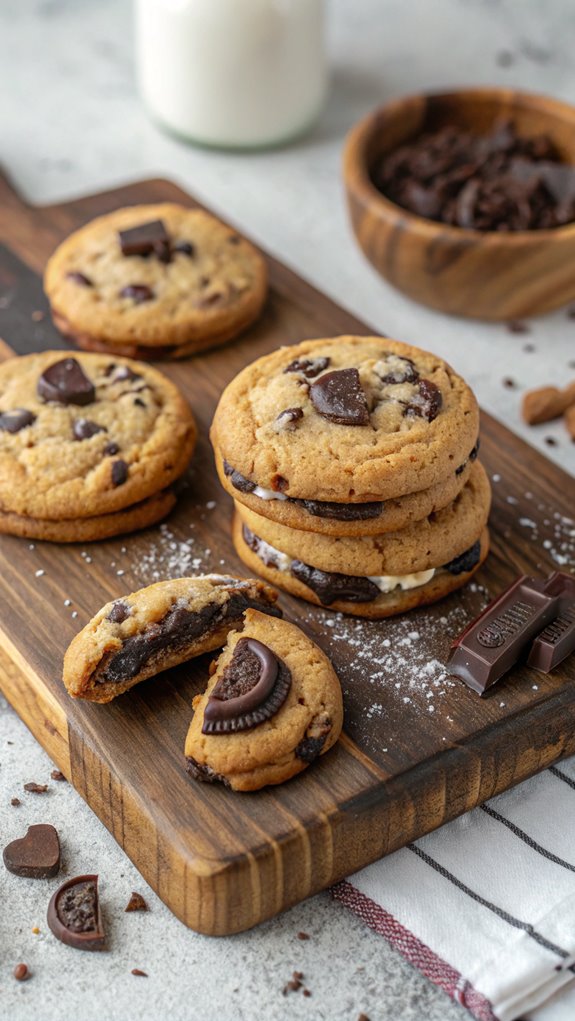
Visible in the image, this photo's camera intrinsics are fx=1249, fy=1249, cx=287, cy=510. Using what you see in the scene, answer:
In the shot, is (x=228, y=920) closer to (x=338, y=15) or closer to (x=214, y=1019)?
(x=214, y=1019)

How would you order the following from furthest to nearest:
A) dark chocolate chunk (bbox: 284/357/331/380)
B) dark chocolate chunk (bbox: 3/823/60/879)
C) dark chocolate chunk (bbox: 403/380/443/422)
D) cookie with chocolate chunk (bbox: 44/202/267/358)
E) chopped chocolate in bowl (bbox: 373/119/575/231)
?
chopped chocolate in bowl (bbox: 373/119/575/231)
cookie with chocolate chunk (bbox: 44/202/267/358)
dark chocolate chunk (bbox: 284/357/331/380)
dark chocolate chunk (bbox: 403/380/443/422)
dark chocolate chunk (bbox: 3/823/60/879)

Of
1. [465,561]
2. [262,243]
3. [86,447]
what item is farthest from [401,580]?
[262,243]

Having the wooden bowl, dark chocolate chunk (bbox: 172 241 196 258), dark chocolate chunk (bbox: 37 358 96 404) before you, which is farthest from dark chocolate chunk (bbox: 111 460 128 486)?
the wooden bowl

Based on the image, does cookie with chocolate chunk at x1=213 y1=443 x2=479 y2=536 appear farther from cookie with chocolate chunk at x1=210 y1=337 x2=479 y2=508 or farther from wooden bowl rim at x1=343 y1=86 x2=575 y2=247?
wooden bowl rim at x1=343 y1=86 x2=575 y2=247

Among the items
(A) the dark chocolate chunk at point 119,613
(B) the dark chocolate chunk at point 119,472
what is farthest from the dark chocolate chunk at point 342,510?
(B) the dark chocolate chunk at point 119,472

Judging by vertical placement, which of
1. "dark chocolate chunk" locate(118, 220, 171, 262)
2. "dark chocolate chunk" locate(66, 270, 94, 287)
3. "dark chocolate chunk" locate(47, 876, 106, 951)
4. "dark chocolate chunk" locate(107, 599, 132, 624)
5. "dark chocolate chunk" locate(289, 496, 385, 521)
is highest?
"dark chocolate chunk" locate(289, 496, 385, 521)

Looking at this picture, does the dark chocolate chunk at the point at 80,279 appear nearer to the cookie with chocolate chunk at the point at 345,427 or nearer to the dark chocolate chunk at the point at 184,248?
the dark chocolate chunk at the point at 184,248

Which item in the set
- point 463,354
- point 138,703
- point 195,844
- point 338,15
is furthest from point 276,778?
point 338,15
